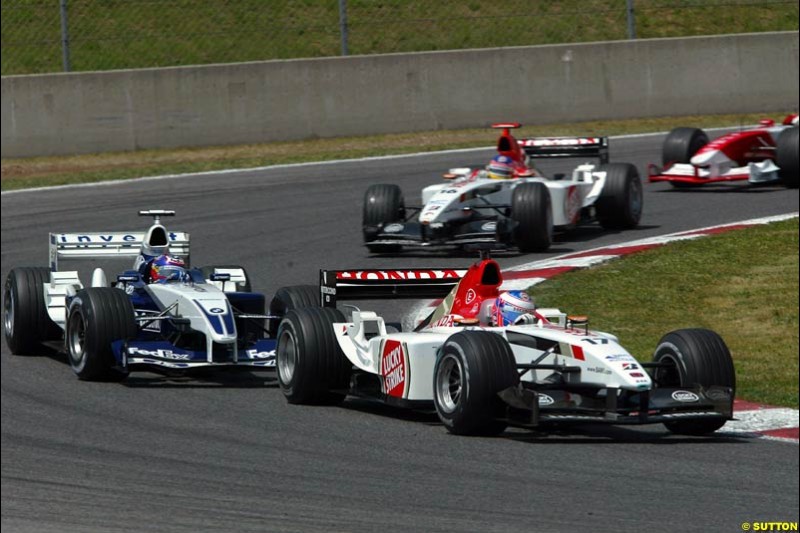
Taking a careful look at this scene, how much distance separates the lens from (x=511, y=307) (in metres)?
7.11

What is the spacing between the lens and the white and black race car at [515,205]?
10.4m

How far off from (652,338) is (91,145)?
57.8 feet

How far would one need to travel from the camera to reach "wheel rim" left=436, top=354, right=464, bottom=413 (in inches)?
334

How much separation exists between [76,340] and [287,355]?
2.62 meters

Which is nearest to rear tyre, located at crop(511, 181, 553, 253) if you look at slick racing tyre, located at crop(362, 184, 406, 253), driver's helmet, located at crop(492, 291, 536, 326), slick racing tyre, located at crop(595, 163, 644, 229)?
slick racing tyre, located at crop(595, 163, 644, 229)

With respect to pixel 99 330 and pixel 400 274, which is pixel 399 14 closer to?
pixel 400 274

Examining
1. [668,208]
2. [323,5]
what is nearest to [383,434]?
[323,5]

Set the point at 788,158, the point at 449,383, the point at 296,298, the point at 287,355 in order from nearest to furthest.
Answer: the point at 296,298
the point at 449,383
the point at 287,355
the point at 788,158

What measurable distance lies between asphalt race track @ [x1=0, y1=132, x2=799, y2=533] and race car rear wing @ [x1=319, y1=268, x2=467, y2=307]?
1.45 ft

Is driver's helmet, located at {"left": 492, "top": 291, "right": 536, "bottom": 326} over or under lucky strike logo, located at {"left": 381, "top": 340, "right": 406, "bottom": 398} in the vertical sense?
over

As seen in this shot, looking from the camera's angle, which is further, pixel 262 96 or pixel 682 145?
pixel 262 96

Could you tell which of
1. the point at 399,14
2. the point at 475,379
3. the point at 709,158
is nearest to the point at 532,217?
the point at 475,379

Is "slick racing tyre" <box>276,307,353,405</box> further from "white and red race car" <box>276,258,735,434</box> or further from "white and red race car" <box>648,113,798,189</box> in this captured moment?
"white and red race car" <box>648,113,798,189</box>

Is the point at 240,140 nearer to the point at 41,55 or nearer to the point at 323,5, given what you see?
the point at 41,55
